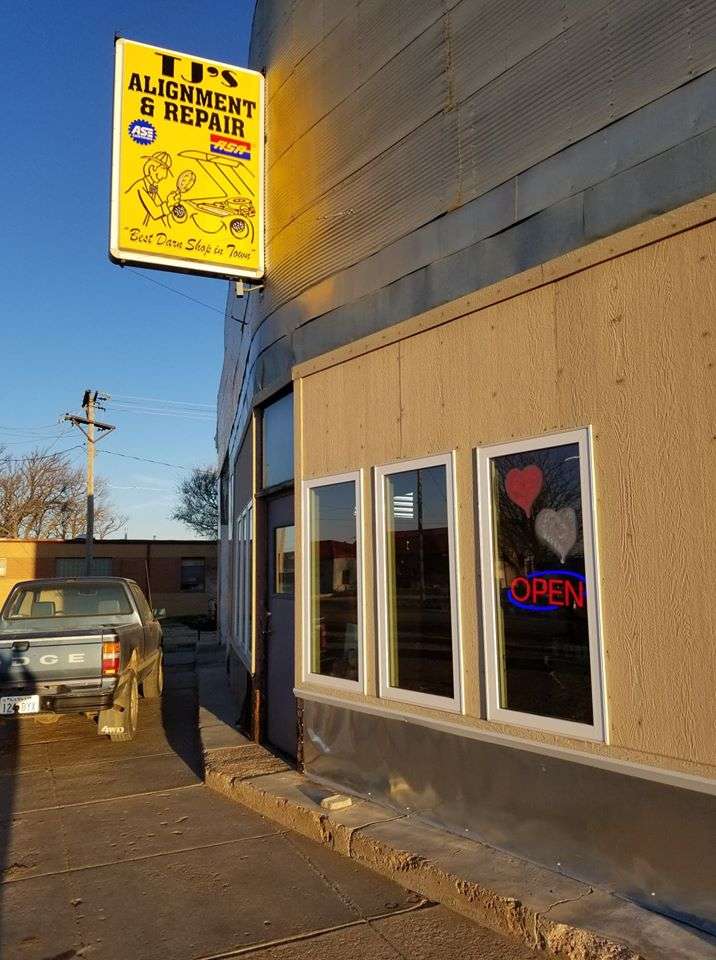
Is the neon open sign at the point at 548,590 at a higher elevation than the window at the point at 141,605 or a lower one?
higher

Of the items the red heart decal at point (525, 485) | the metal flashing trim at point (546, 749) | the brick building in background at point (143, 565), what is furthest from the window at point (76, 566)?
the red heart decal at point (525, 485)

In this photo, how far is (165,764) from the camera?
24.4ft

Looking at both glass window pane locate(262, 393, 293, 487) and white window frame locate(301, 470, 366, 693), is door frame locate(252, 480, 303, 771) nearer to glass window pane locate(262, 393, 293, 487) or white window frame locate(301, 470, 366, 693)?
glass window pane locate(262, 393, 293, 487)

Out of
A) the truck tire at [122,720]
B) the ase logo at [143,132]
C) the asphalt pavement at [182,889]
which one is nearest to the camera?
the asphalt pavement at [182,889]

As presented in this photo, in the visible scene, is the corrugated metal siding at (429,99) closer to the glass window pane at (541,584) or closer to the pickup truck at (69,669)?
the glass window pane at (541,584)

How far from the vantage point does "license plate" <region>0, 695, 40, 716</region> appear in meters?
7.70

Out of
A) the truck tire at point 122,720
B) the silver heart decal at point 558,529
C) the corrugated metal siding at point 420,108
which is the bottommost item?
the truck tire at point 122,720

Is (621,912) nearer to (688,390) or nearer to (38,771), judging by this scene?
(688,390)

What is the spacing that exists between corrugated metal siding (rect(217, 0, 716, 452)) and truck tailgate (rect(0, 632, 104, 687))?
11.3 feet

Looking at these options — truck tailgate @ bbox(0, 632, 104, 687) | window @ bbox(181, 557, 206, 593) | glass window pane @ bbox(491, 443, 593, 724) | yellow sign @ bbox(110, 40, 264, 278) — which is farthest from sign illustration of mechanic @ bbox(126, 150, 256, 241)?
window @ bbox(181, 557, 206, 593)

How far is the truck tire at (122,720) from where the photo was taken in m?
8.23

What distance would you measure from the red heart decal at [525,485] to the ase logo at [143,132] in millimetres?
5067

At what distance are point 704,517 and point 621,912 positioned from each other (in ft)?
5.99

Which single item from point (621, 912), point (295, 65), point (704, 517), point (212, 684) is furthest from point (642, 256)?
point (212, 684)
